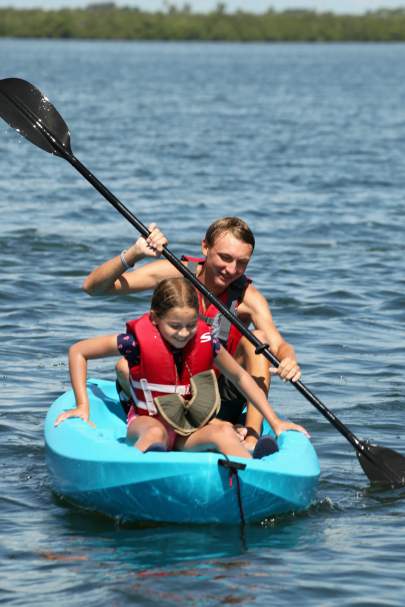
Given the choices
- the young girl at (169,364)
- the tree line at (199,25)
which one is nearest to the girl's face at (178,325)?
the young girl at (169,364)

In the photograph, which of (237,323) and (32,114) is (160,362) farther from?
(32,114)

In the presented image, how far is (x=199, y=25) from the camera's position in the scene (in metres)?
96.5

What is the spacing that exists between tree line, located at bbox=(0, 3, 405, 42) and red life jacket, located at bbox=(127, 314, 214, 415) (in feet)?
297

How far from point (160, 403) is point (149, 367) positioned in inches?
5.9

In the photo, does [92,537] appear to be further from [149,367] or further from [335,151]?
[335,151]

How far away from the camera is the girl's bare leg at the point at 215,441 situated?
5230 mm

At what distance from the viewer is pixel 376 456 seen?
6.07 m

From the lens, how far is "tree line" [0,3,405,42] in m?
95.6

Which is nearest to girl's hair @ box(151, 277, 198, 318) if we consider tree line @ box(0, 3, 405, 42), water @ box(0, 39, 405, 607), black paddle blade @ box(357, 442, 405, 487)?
water @ box(0, 39, 405, 607)

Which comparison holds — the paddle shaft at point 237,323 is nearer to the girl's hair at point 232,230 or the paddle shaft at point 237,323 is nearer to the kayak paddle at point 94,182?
the kayak paddle at point 94,182

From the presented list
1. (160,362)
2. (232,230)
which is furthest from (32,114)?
(160,362)

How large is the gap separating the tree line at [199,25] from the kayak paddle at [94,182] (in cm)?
8901

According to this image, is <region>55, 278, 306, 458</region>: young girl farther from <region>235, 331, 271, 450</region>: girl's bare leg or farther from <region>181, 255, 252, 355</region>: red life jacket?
<region>181, 255, 252, 355</region>: red life jacket

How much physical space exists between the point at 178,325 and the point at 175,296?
0.42ft
